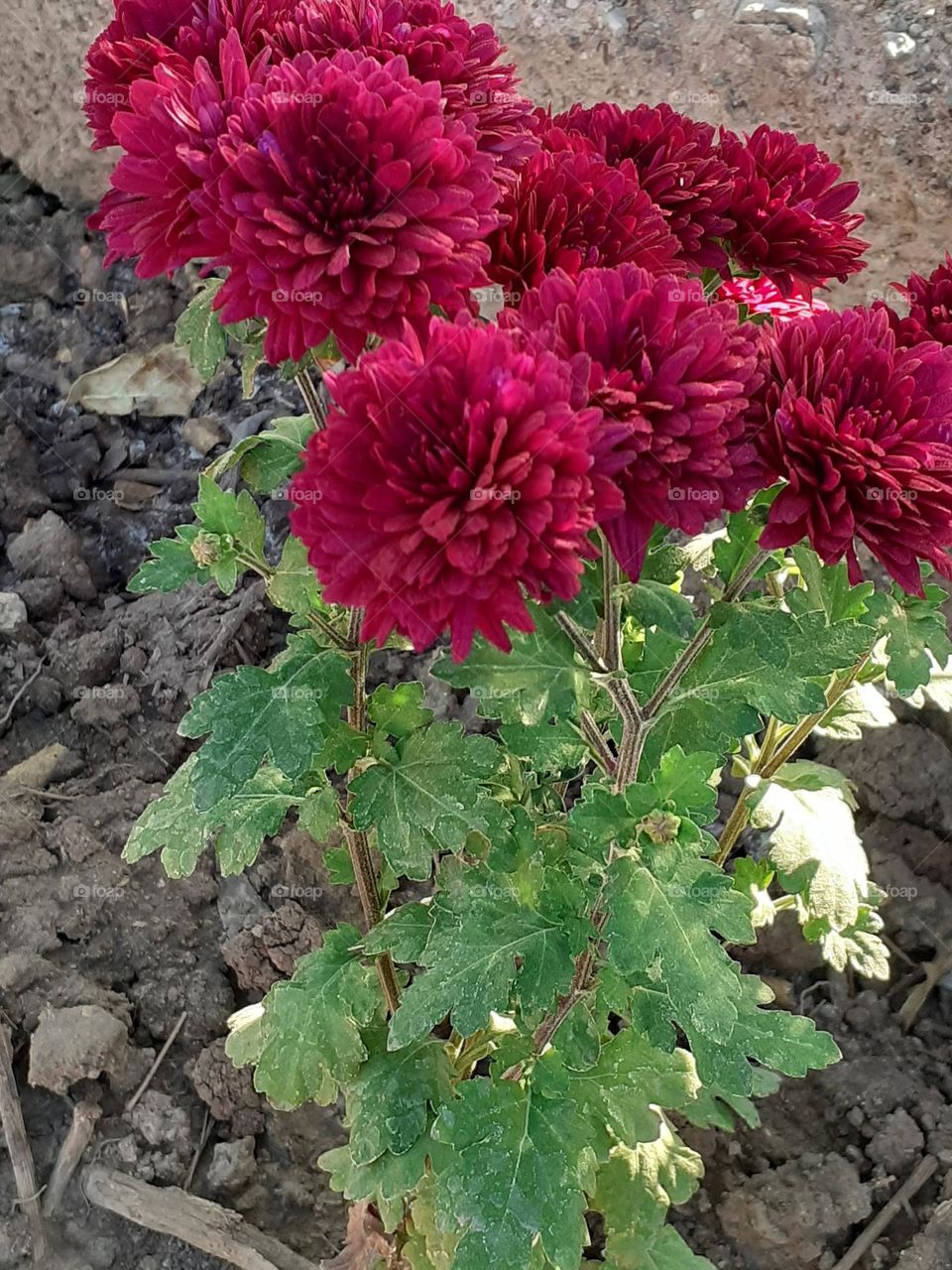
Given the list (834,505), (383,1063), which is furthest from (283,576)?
(383,1063)

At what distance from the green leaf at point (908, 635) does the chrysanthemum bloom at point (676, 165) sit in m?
0.57

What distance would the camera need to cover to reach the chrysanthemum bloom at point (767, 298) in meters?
1.53

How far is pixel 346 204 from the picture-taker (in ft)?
3.77

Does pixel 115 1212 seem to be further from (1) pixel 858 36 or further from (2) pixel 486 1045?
(1) pixel 858 36

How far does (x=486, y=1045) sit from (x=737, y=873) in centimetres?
56

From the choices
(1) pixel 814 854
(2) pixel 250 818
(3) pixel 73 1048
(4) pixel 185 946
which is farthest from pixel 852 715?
(3) pixel 73 1048

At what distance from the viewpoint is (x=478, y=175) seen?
120cm

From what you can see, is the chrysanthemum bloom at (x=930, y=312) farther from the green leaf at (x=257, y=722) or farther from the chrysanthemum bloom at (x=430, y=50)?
the green leaf at (x=257, y=722)

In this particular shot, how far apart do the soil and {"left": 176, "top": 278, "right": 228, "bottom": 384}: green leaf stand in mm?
→ 1455

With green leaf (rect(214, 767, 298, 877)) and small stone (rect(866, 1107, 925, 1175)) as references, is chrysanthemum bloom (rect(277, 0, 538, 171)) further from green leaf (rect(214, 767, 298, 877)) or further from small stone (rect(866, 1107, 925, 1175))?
small stone (rect(866, 1107, 925, 1175))

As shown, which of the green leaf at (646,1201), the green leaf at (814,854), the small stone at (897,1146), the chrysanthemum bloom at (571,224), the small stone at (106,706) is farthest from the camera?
the small stone at (106,706)

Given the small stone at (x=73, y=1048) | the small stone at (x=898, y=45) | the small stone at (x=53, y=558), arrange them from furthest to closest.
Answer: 1. the small stone at (x=53, y=558)
2. the small stone at (x=898, y=45)
3. the small stone at (x=73, y=1048)

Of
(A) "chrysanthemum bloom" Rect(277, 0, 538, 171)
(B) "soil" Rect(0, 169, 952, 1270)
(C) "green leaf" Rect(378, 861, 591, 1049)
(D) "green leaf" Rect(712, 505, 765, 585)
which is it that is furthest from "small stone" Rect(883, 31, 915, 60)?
(C) "green leaf" Rect(378, 861, 591, 1049)

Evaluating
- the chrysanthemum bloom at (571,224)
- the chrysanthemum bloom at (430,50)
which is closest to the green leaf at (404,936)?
the chrysanthemum bloom at (571,224)
